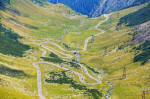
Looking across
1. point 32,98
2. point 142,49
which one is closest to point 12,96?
point 32,98

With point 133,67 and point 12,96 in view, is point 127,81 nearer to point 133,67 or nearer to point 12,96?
point 133,67

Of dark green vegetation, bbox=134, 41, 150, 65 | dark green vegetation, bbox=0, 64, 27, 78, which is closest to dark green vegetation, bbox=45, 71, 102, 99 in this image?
dark green vegetation, bbox=0, 64, 27, 78

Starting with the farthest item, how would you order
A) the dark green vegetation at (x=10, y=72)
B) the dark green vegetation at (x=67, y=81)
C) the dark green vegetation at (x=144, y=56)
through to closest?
the dark green vegetation at (x=144, y=56) < the dark green vegetation at (x=10, y=72) < the dark green vegetation at (x=67, y=81)

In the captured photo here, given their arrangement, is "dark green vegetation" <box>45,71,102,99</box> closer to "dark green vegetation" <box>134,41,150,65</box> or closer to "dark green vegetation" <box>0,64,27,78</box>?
"dark green vegetation" <box>0,64,27,78</box>

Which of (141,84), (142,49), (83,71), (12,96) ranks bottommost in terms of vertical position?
(12,96)

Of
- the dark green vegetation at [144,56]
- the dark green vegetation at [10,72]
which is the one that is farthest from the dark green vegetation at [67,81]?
the dark green vegetation at [144,56]

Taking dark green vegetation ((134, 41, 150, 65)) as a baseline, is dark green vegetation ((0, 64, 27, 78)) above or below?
below

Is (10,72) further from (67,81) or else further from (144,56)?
(144,56)

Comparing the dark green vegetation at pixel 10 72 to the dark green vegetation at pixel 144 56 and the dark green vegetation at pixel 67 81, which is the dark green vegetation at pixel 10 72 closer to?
the dark green vegetation at pixel 67 81

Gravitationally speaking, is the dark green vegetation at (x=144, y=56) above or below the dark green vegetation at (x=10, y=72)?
above
